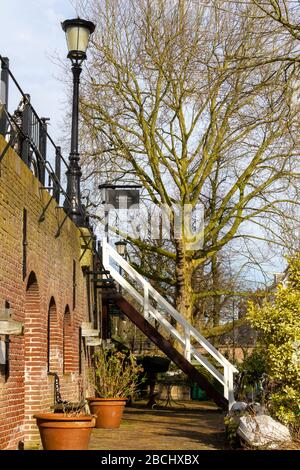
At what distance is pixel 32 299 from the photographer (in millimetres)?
12891

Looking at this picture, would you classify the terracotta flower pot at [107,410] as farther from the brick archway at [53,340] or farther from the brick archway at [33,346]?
the brick archway at [33,346]

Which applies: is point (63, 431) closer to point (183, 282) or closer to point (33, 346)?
point (33, 346)

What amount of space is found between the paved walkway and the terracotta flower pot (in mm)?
271

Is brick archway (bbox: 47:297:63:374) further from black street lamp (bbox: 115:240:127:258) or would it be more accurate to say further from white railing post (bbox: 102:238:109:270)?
black street lamp (bbox: 115:240:127:258)

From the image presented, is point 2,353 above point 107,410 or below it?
above

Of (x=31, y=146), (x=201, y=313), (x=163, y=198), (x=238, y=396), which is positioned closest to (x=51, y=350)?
(x=31, y=146)

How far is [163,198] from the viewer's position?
86.1ft

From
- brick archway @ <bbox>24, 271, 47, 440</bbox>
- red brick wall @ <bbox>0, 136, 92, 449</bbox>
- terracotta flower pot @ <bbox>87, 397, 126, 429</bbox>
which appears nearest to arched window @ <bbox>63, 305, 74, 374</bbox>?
red brick wall @ <bbox>0, 136, 92, 449</bbox>

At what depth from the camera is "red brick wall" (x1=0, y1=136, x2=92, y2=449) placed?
10773 millimetres

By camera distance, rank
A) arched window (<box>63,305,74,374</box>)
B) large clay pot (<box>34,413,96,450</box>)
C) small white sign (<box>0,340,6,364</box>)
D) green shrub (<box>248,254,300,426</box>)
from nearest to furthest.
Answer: small white sign (<box>0,340,6,364</box>)
large clay pot (<box>34,413,96,450</box>)
green shrub (<box>248,254,300,426</box>)
arched window (<box>63,305,74,374</box>)

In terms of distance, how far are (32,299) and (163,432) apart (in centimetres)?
493

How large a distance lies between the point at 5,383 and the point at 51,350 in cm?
406

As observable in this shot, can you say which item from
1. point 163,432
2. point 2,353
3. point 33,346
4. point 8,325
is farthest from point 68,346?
point 8,325

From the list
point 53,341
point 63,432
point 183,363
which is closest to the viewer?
point 63,432
